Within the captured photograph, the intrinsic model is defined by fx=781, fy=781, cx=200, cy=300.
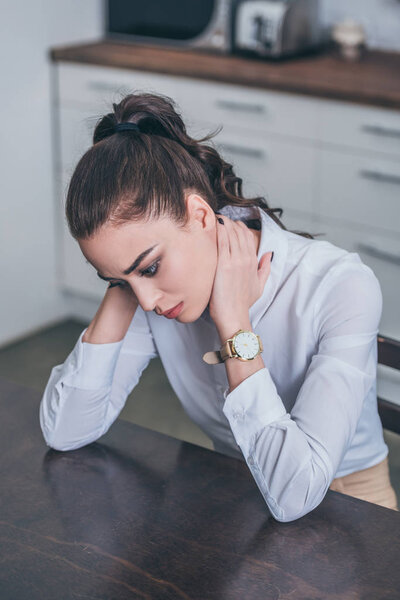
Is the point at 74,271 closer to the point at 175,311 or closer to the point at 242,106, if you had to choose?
the point at 242,106

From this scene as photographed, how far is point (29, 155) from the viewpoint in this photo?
120 inches

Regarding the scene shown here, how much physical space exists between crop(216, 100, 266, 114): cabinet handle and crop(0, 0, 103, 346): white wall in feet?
2.54

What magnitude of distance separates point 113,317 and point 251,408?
0.33m

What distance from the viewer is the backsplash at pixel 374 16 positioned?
9.61 feet

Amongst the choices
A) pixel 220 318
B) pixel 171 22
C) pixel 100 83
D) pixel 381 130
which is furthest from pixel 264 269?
pixel 171 22

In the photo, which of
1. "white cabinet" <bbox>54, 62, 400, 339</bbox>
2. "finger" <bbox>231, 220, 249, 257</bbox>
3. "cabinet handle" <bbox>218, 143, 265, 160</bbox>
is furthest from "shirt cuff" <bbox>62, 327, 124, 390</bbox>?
"cabinet handle" <bbox>218, 143, 265, 160</bbox>

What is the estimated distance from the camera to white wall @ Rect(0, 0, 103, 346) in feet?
9.52

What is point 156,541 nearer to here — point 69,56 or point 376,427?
Result: point 376,427

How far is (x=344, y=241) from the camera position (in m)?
2.62

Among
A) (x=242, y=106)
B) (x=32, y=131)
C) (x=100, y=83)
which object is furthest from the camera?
(x=32, y=131)

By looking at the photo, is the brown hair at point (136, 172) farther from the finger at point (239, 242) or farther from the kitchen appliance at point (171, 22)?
the kitchen appliance at point (171, 22)

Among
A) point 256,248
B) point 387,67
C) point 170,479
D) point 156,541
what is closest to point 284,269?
point 256,248

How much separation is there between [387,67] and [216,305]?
1876 millimetres

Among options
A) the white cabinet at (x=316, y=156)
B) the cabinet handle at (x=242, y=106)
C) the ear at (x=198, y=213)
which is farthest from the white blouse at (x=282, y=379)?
the cabinet handle at (x=242, y=106)
